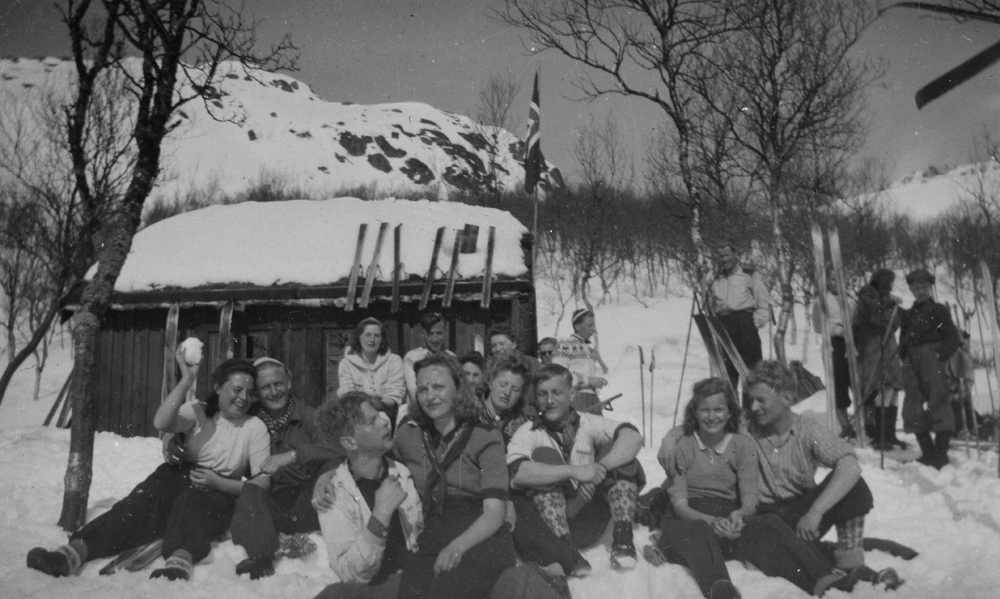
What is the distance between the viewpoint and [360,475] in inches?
114

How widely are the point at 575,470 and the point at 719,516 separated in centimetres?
81

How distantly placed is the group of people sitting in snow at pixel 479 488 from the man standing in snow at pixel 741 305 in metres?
2.94

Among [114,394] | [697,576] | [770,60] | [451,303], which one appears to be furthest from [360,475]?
[770,60]

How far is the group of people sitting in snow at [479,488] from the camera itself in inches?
112

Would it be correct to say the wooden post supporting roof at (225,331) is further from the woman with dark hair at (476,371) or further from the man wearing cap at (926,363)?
the man wearing cap at (926,363)

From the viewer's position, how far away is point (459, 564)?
2754 mm

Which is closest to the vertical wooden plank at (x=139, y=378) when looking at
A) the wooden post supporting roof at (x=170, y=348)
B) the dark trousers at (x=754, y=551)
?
the wooden post supporting roof at (x=170, y=348)

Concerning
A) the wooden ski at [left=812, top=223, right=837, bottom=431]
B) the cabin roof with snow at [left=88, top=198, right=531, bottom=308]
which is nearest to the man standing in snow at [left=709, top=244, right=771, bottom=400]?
the wooden ski at [left=812, top=223, right=837, bottom=431]

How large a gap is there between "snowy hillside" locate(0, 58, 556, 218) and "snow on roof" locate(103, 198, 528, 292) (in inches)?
381

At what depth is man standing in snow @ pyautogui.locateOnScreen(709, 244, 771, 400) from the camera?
260 inches

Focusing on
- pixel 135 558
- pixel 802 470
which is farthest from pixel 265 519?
pixel 802 470

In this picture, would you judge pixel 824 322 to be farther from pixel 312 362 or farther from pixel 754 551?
pixel 312 362

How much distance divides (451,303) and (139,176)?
436 centimetres

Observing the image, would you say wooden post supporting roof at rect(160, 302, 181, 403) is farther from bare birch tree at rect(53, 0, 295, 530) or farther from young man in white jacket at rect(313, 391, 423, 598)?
young man in white jacket at rect(313, 391, 423, 598)
